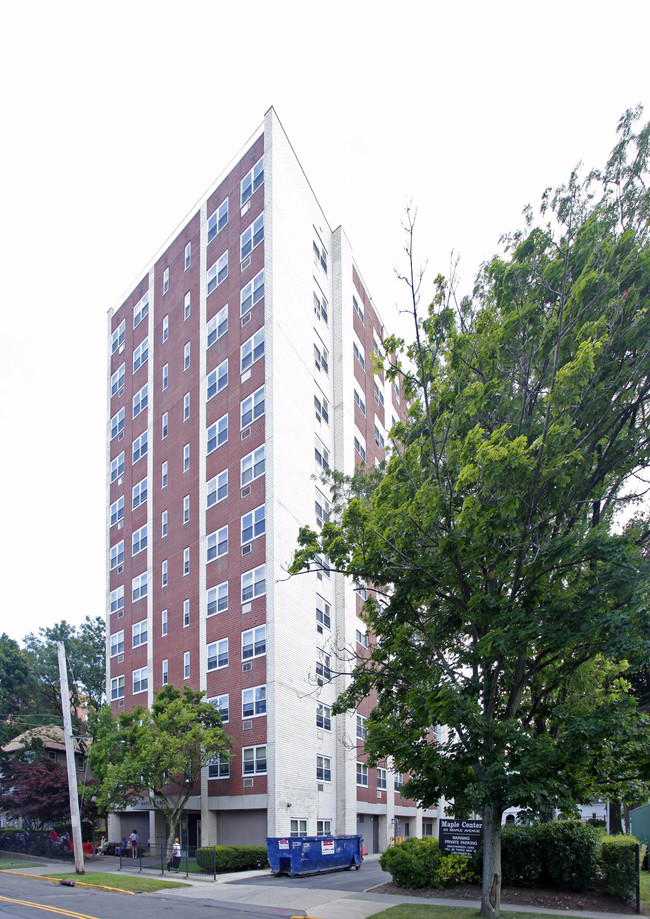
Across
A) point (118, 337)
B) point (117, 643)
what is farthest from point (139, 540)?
point (118, 337)

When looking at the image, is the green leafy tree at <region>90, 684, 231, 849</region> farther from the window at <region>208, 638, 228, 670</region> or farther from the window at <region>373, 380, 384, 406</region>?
the window at <region>373, 380, 384, 406</region>

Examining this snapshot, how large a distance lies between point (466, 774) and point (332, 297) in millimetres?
36734

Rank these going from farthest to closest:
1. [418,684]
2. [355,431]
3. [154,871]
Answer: [355,431] → [154,871] → [418,684]

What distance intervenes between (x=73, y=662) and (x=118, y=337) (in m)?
23.2

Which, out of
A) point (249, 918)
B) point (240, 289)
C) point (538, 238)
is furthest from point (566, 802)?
point (240, 289)

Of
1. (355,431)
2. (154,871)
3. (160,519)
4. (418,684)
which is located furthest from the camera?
(355,431)

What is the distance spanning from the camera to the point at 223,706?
3391 cm

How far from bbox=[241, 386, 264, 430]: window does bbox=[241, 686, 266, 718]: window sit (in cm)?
1232

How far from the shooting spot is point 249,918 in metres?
16.6

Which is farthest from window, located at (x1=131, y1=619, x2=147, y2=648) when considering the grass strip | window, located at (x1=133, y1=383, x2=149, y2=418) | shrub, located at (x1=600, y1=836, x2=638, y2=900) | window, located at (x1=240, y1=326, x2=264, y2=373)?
shrub, located at (x1=600, y1=836, x2=638, y2=900)

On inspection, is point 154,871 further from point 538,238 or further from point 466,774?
point 538,238

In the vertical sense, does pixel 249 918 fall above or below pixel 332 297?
below

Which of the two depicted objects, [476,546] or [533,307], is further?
[533,307]

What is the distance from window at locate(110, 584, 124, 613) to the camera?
1823 inches
